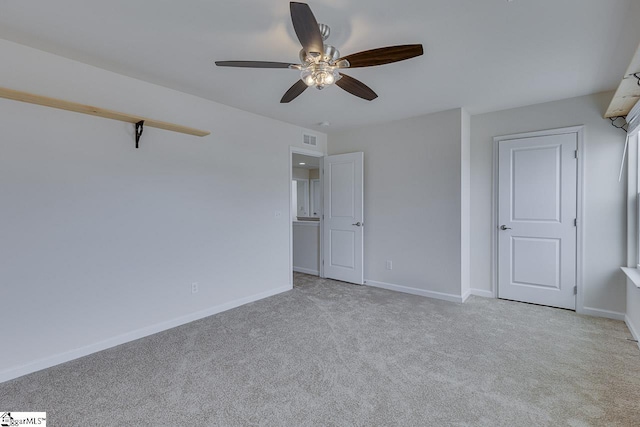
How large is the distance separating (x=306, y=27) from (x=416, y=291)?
3549 millimetres

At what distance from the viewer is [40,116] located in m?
2.26

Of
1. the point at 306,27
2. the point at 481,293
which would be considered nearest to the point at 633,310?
the point at 481,293

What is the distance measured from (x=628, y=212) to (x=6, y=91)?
540cm

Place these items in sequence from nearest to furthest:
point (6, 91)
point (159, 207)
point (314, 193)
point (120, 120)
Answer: point (6, 91)
point (120, 120)
point (159, 207)
point (314, 193)

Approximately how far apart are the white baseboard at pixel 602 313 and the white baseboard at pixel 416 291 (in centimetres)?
126

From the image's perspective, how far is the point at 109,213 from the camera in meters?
2.60

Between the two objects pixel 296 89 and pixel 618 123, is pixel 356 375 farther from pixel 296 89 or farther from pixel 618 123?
pixel 618 123

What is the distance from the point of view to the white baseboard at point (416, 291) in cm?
375

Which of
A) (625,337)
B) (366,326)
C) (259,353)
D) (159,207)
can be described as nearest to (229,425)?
(259,353)

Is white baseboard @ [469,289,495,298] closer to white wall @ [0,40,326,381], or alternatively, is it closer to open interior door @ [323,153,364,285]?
open interior door @ [323,153,364,285]

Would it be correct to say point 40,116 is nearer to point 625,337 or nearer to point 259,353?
point 259,353

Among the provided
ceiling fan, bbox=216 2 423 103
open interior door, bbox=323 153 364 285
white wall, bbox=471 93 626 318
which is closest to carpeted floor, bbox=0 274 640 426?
white wall, bbox=471 93 626 318

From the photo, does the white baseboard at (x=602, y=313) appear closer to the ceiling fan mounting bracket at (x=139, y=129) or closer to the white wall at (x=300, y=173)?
the ceiling fan mounting bracket at (x=139, y=129)

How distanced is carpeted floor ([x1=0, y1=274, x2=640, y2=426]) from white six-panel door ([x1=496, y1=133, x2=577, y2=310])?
0.43 metres
